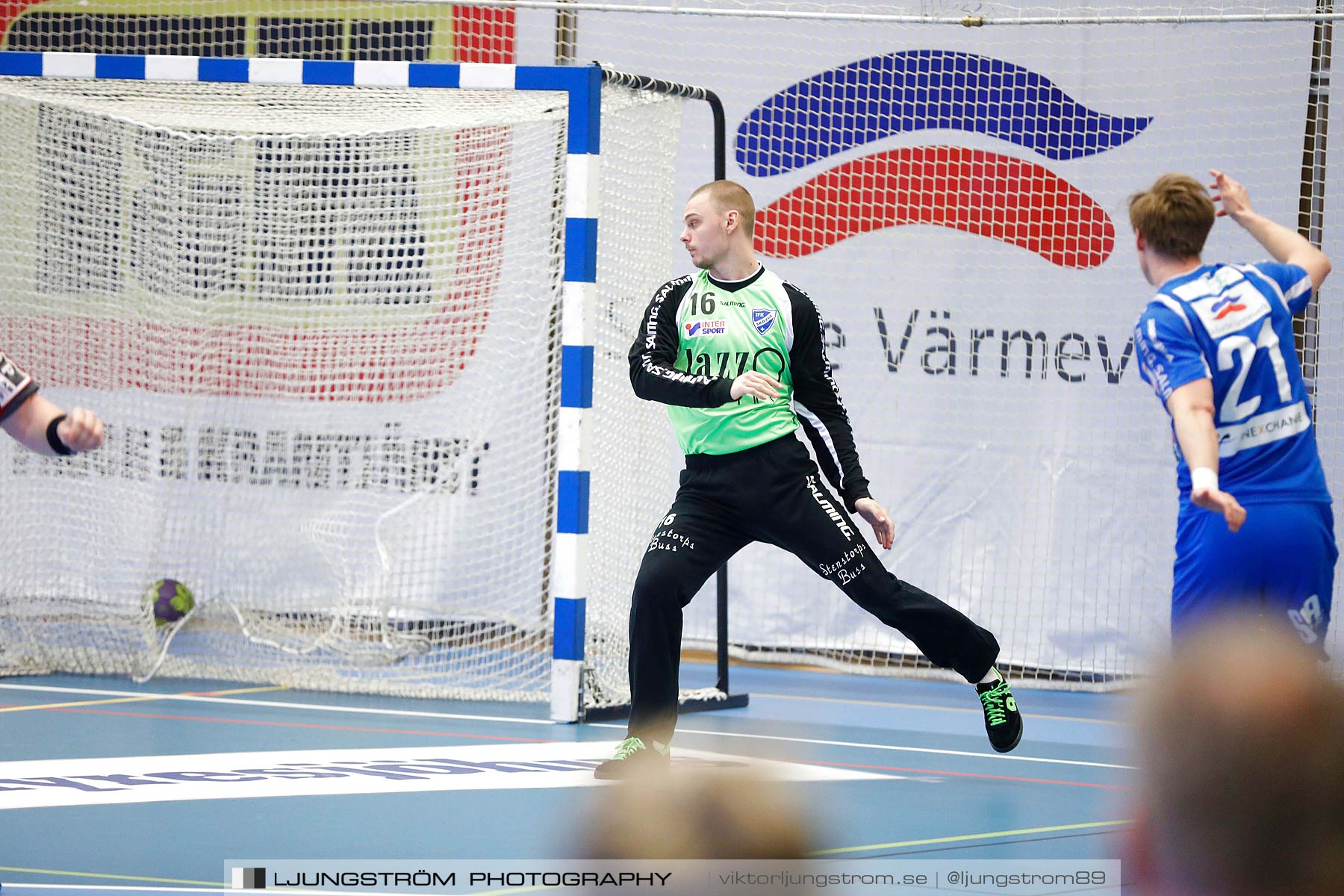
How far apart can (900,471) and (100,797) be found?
541 centimetres

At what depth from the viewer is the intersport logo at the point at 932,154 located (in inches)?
376

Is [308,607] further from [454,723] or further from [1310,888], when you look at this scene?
[1310,888]

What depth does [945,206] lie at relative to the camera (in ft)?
31.9

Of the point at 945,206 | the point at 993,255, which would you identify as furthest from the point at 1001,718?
the point at 945,206

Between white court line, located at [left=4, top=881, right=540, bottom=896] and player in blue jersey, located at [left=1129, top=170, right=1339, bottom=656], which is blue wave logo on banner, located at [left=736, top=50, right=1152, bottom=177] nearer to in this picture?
player in blue jersey, located at [left=1129, top=170, right=1339, bottom=656]

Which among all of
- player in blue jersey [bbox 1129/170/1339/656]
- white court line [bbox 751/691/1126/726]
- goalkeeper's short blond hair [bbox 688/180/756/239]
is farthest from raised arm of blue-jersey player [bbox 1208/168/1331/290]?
white court line [bbox 751/691/1126/726]

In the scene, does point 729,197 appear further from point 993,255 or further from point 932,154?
point 932,154

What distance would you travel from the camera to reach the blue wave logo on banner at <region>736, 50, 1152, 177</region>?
9562mm

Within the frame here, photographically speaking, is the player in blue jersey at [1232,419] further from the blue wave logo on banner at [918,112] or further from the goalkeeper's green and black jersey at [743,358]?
the blue wave logo on banner at [918,112]

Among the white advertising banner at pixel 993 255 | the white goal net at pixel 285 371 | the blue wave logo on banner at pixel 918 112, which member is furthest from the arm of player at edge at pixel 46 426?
the blue wave logo on banner at pixel 918 112

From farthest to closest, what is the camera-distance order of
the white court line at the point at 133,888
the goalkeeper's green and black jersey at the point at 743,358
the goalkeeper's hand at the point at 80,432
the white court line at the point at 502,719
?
the white court line at the point at 502,719 < the goalkeeper's green and black jersey at the point at 743,358 < the white court line at the point at 133,888 < the goalkeeper's hand at the point at 80,432

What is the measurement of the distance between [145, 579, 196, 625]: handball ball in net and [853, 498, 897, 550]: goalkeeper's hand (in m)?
4.45

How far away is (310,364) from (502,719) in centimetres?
270

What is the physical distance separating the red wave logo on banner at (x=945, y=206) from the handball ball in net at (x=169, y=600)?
12.9 ft
